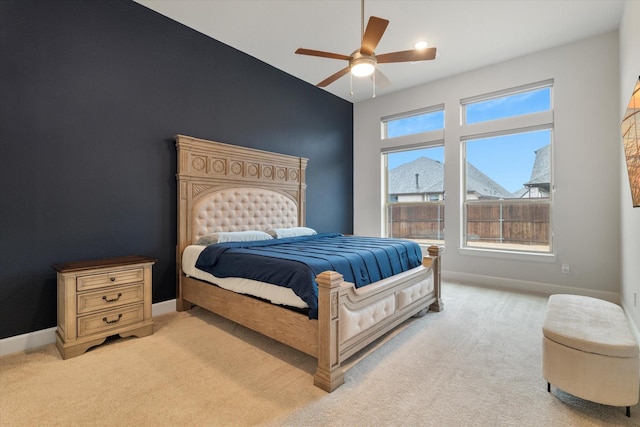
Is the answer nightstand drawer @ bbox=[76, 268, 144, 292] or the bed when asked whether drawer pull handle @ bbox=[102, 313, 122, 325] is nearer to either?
nightstand drawer @ bbox=[76, 268, 144, 292]

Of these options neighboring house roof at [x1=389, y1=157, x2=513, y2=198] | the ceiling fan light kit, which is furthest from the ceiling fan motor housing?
neighboring house roof at [x1=389, y1=157, x2=513, y2=198]

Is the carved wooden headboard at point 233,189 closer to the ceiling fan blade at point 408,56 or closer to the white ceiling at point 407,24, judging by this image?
the white ceiling at point 407,24

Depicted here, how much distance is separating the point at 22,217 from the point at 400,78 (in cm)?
516

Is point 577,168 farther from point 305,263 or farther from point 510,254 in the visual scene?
point 305,263

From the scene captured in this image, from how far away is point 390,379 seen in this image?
2.07 m

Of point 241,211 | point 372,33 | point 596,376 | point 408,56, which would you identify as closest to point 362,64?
point 372,33

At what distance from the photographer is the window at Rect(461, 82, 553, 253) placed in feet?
14.1

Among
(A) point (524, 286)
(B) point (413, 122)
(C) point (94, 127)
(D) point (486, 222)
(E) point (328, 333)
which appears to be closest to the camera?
(E) point (328, 333)

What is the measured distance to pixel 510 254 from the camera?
4.45 m

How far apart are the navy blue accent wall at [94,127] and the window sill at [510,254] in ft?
13.0

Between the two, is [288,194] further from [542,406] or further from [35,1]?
[542,406]

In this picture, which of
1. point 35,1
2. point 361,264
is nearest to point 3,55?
point 35,1

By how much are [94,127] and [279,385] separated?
2957 mm

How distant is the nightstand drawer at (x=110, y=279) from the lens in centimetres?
244
